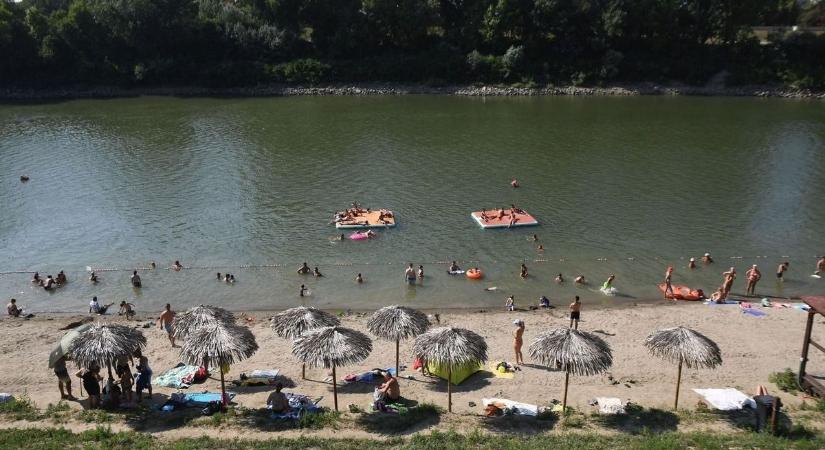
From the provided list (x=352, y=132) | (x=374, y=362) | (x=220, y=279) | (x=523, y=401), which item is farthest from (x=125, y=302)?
(x=352, y=132)

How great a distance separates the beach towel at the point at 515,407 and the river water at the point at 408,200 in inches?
406

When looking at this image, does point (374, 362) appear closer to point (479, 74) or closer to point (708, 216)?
point (708, 216)

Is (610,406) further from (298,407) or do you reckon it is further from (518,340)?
(298,407)

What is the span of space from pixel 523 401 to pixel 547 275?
484 inches

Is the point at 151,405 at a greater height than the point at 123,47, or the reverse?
the point at 123,47

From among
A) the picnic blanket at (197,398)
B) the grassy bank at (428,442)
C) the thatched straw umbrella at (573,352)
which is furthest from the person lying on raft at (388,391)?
the picnic blanket at (197,398)

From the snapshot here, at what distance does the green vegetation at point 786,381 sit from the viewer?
60.2ft

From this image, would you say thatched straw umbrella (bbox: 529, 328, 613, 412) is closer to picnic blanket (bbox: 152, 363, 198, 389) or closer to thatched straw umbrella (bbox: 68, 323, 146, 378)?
picnic blanket (bbox: 152, 363, 198, 389)

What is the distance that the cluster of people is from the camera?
2917 cm

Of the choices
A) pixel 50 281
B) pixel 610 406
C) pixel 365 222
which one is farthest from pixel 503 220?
pixel 50 281

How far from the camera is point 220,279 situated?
29.7m

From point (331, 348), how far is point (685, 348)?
365 inches

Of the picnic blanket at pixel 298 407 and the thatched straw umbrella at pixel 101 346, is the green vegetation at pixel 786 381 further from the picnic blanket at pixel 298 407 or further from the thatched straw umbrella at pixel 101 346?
the thatched straw umbrella at pixel 101 346

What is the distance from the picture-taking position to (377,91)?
7975 centimetres
